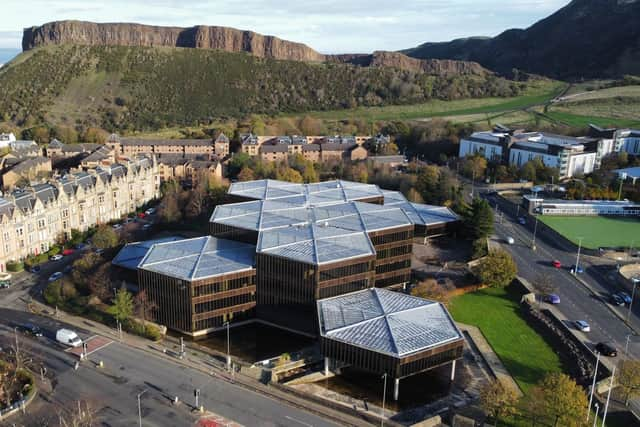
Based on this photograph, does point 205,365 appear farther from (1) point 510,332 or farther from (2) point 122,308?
(1) point 510,332

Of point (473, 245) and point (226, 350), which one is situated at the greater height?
point (473, 245)

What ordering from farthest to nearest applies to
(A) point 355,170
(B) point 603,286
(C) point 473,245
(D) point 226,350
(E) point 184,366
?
(A) point 355,170, (C) point 473,245, (B) point 603,286, (D) point 226,350, (E) point 184,366

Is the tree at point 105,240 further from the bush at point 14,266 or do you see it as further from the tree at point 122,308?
the tree at point 122,308

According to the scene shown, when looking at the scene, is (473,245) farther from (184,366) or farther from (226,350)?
(184,366)

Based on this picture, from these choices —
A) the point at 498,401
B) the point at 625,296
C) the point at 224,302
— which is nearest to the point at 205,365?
the point at 224,302

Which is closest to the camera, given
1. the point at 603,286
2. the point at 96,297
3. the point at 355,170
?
the point at 96,297

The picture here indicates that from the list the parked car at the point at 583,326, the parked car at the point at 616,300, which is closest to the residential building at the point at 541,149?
the parked car at the point at 616,300

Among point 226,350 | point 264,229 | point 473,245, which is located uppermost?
point 264,229

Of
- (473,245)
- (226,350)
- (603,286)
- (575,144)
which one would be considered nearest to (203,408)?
(226,350)
